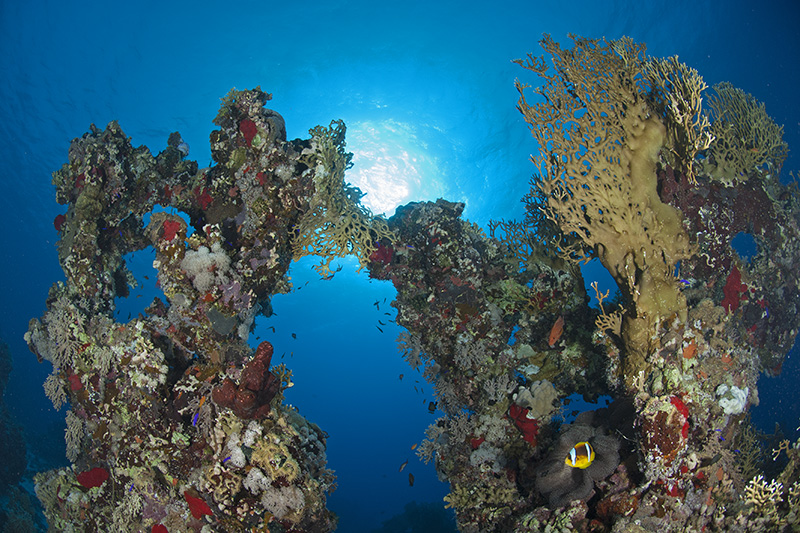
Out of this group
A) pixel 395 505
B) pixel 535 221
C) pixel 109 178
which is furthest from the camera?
pixel 395 505

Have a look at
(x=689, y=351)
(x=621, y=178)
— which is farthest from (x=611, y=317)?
(x=621, y=178)

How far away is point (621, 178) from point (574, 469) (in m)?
4.37

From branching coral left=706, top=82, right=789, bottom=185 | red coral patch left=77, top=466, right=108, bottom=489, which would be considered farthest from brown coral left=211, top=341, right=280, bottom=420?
branching coral left=706, top=82, right=789, bottom=185

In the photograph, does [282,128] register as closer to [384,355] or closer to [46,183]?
[46,183]

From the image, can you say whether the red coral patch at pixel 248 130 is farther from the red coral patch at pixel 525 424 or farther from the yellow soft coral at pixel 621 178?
the red coral patch at pixel 525 424

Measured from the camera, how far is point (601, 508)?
15.5 feet

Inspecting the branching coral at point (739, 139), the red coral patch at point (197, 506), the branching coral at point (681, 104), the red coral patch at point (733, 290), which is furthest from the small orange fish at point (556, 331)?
the red coral patch at point (197, 506)

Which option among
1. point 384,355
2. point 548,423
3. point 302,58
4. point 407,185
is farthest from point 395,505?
point 302,58

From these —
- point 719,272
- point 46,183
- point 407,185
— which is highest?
point 46,183

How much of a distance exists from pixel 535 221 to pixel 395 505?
150 ft

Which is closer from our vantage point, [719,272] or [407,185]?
[719,272]

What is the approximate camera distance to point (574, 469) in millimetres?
5102

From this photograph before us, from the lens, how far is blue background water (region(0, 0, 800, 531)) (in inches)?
705

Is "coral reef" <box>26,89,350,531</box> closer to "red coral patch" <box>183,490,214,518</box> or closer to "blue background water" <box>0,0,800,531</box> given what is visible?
"red coral patch" <box>183,490,214,518</box>
